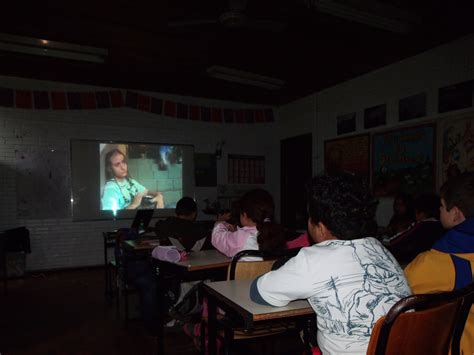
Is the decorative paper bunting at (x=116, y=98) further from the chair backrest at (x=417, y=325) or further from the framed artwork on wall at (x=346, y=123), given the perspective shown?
the chair backrest at (x=417, y=325)

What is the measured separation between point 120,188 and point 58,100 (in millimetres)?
1538

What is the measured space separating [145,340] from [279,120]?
490 centimetres

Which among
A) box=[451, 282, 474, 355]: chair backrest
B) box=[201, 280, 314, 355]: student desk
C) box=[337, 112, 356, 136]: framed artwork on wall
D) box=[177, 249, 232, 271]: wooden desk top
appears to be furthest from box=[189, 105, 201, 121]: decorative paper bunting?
box=[451, 282, 474, 355]: chair backrest

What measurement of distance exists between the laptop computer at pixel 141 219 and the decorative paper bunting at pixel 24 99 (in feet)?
8.14

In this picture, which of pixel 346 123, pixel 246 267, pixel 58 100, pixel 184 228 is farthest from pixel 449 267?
pixel 58 100

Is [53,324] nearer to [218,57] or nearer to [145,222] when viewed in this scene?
[145,222]

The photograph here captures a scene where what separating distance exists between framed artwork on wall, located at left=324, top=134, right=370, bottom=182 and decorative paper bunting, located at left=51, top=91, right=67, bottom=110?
3893 millimetres

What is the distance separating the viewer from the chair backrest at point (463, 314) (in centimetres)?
96

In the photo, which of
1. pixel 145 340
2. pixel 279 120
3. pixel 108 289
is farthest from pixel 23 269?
pixel 279 120

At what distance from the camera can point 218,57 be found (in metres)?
4.22

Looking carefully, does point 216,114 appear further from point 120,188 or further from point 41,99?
point 41,99

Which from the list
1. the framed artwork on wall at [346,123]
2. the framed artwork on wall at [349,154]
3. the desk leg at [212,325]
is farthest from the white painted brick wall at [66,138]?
the desk leg at [212,325]

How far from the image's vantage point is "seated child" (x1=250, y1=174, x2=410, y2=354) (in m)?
0.96

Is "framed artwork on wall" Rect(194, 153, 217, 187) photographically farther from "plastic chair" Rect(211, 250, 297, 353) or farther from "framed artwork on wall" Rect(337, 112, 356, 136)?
"plastic chair" Rect(211, 250, 297, 353)
